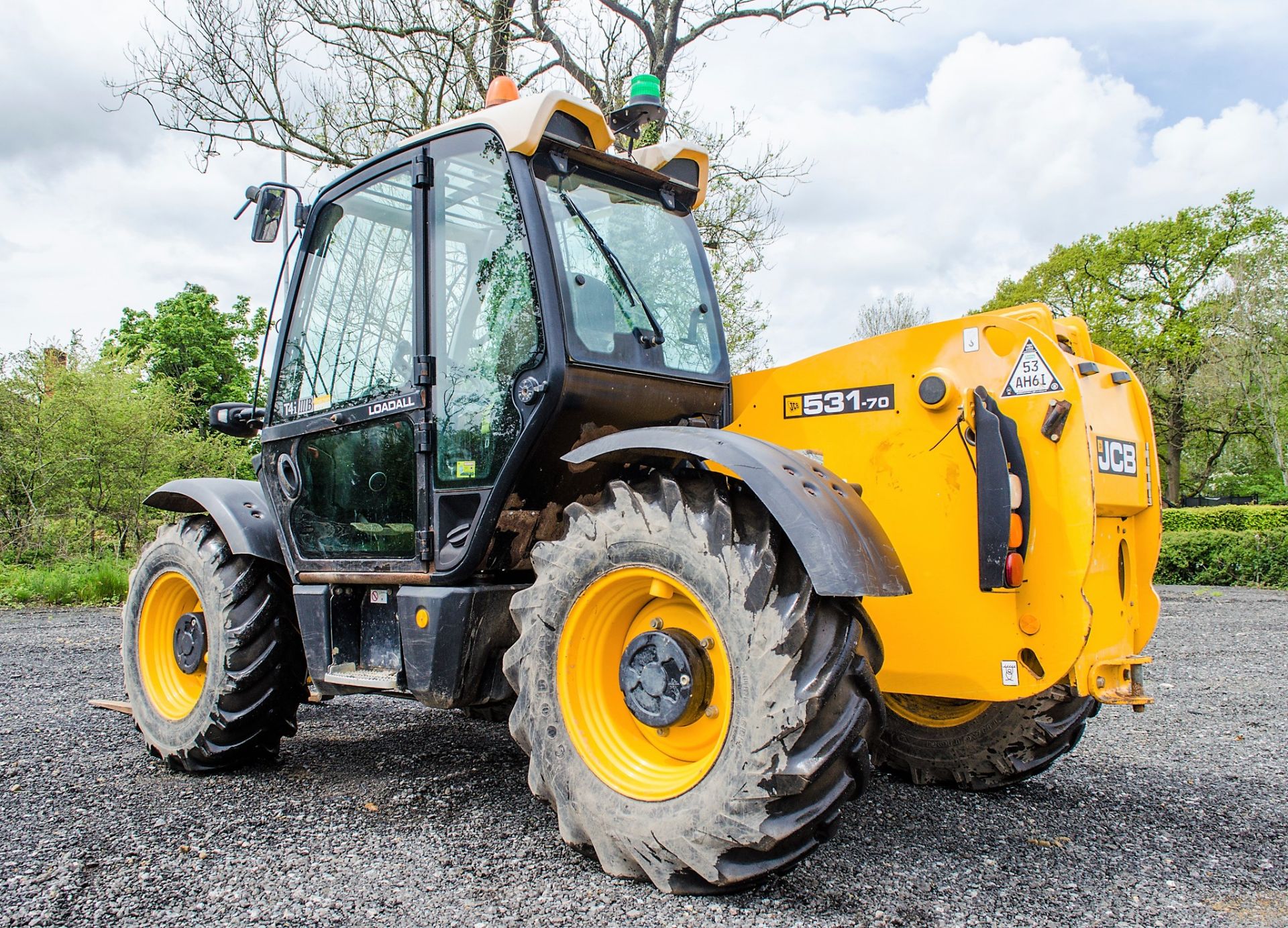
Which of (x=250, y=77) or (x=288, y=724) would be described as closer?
(x=288, y=724)

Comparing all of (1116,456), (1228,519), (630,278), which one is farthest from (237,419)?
(1228,519)

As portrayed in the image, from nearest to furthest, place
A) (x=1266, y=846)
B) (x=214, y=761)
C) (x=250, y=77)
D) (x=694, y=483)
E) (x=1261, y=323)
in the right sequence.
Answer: (x=694, y=483)
(x=1266, y=846)
(x=214, y=761)
(x=250, y=77)
(x=1261, y=323)

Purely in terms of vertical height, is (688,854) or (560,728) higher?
(560,728)

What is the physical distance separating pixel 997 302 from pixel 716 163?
31.0 metres

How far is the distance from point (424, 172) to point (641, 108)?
90 centimetres

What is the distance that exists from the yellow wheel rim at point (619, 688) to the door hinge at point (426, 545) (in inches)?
32.8

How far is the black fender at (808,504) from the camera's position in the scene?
2.49 metres

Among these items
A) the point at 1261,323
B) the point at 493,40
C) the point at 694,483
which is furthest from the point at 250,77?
the point at 1261,323

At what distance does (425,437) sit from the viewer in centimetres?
359

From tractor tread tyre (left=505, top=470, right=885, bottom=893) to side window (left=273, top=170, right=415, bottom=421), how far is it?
1429 mm

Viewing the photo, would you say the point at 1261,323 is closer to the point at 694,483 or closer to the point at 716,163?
the point at 716,163

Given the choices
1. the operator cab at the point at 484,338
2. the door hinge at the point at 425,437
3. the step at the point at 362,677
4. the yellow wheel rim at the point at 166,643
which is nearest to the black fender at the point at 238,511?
the operator cab at the point at 484,338

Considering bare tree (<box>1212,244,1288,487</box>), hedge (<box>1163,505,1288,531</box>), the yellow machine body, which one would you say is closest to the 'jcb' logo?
the yellow machine body

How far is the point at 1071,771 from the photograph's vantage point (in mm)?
4211
